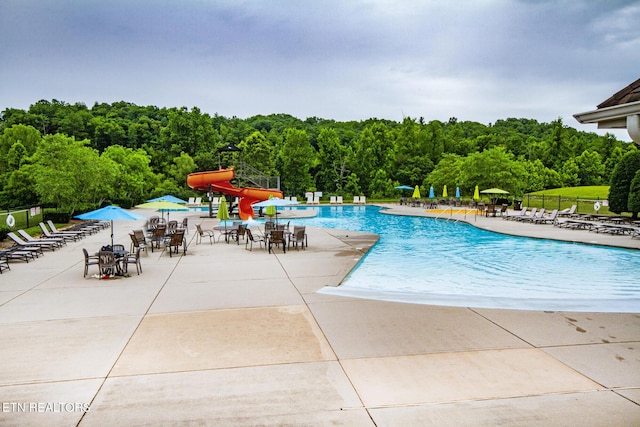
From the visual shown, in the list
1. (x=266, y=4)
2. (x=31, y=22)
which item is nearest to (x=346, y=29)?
(x=266, y=4)

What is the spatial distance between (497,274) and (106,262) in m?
10.2

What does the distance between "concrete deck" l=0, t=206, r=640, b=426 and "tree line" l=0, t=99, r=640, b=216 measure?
24014mm

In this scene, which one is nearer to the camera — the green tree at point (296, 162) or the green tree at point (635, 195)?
the green tree at point (635, 195)

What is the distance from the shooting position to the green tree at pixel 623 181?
25.2m

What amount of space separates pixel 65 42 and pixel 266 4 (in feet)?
30.4

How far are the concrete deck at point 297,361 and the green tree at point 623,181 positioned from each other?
22.5 m

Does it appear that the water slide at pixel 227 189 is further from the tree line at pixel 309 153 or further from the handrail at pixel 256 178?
the tree line at pixel 309 153

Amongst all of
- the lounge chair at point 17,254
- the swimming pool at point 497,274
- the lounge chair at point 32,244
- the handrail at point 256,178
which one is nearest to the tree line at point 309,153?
the handrail at point 256,178

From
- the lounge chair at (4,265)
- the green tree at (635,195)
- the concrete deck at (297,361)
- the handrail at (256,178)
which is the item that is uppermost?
the handrail at (256,178)

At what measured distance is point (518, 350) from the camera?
5715mm

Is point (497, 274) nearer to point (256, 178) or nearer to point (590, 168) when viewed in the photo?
point (256, 178)

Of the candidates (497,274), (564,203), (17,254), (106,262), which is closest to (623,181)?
(564,203)

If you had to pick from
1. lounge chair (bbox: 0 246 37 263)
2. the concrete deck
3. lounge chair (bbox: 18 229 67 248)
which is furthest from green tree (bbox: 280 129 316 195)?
the concrete deck

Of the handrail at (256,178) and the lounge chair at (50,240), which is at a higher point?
the handrail at (256,178)
